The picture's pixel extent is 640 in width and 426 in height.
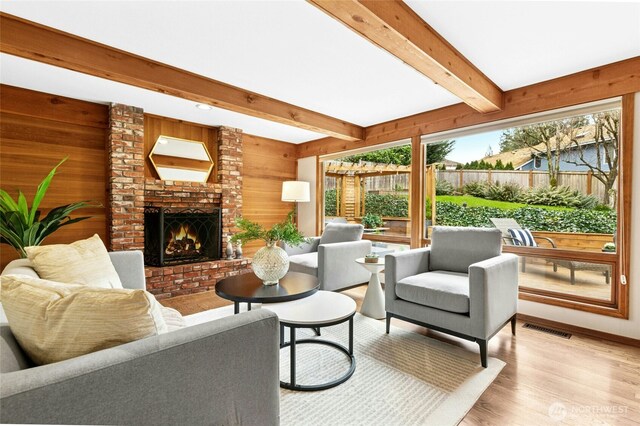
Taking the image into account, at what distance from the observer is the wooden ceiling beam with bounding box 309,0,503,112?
1638 millimetres

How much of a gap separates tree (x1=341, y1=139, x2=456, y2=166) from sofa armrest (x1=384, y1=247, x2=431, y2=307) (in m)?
1.59

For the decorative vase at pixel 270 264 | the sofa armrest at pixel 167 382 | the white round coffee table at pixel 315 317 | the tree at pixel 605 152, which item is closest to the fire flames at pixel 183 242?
the decorative vase at pixel 270 264

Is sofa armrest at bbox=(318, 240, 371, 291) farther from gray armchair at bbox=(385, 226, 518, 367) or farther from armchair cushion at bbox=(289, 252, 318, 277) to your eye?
gray armchair at bbox=(385, 226, 518, 367)

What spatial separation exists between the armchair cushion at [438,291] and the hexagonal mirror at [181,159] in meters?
3.19

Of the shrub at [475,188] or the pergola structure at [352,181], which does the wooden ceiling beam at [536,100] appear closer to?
the pergola structure at [352,181]

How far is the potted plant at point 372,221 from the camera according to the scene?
4.63m

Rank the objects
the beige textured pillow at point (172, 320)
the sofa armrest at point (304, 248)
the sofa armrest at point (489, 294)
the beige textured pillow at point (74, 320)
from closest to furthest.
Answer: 1. the beige textured pillow at point (74, 320)
2. the beige textured pillow at point (172, 320)
3. the sofa armrest at point (489, 294)
4. the sofa armrest at point (304, 248)

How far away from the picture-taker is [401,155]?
4555 mm

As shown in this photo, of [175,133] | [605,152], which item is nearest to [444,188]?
[605,152]

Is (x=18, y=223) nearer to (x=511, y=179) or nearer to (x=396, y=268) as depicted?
(x=396, y=268)

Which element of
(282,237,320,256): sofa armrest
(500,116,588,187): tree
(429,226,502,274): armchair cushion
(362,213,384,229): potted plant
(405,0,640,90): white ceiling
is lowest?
(282,237,320,256): sofa armrest

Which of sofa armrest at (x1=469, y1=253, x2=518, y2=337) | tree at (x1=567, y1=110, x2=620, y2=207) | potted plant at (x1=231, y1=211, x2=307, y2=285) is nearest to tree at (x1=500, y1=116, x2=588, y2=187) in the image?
tree at (x1=567, y1=110, x2=620, y2=207)

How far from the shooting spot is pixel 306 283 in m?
2.34

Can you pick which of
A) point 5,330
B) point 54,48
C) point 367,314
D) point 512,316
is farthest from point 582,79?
point 54,48
